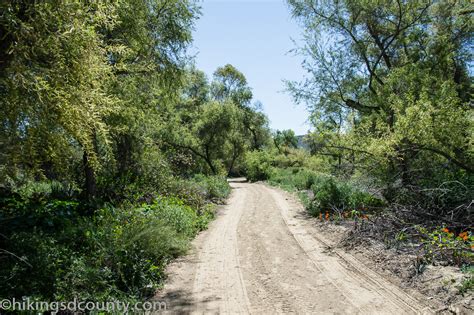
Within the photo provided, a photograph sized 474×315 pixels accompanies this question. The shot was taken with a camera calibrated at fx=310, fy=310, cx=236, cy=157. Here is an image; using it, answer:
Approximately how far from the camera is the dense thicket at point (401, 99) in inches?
324

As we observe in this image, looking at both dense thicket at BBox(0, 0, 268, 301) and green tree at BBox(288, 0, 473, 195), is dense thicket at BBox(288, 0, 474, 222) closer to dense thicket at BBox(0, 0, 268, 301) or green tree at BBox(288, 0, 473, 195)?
green tree at BBox(288, 0, 473, 195)

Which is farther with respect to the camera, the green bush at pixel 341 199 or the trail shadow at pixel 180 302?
the green bush at pixel 341 199

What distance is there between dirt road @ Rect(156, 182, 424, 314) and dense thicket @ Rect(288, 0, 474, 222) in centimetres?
307

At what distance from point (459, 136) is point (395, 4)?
7.01 meters

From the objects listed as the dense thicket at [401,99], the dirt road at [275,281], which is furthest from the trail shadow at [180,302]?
the dense thicket at [401,99]

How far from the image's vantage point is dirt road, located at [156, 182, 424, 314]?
13.9 ft

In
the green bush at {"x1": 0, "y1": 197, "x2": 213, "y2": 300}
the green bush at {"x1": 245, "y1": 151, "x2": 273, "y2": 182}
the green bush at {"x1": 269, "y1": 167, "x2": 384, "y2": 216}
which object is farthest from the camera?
the green bush at {"x1": 245, "y1": 151, "x2": 273, "y2": 182}

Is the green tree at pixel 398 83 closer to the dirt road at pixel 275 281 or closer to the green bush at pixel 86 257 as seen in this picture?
the dirt road at pixel 275 281

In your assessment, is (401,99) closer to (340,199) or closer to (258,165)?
(340,199)

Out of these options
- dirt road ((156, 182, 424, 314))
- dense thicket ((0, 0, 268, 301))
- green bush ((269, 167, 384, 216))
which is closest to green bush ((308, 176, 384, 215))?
green bush ((269, 167, 384, 216))

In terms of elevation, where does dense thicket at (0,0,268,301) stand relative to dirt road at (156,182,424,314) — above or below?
above

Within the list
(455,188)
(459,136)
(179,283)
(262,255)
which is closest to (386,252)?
(262,255)

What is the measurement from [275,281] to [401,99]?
28.3 ft

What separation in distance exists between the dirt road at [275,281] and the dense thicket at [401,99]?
307 centimetres
